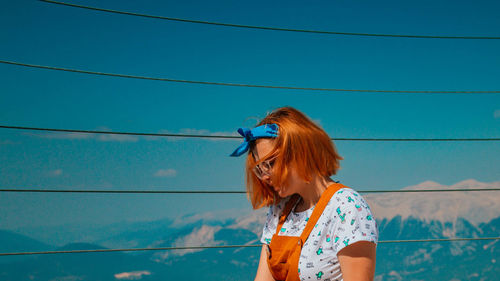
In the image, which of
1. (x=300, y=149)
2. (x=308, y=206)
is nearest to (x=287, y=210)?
(x=308, y=206)

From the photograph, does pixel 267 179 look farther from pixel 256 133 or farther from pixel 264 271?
pixel 264 271

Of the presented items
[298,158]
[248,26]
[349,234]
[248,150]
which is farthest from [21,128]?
A: [349,234]

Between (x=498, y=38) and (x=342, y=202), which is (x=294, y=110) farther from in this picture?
(x=498, y=38)

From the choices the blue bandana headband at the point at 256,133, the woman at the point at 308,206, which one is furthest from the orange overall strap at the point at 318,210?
the blue bandana headband at the point at 256,133

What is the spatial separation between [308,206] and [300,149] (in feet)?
0.41

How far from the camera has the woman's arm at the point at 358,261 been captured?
67 centimetres

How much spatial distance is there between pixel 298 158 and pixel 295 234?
146mm

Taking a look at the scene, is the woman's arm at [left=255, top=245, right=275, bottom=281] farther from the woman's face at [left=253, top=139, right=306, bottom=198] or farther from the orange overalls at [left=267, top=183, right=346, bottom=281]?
the woman's face at [left=253, top=139, right=306, bottom=198]

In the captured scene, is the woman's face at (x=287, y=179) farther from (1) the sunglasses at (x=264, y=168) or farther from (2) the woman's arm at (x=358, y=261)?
(2) the woman's arm at (x=358, y=261)

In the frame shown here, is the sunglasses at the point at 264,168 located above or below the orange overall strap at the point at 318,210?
above

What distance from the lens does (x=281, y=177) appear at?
0.75 meters

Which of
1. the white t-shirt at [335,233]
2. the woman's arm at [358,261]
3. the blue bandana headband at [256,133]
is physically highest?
the blue bandana headband at [256,133]

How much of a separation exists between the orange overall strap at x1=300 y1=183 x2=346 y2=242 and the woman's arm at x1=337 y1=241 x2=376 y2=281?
0.25ft

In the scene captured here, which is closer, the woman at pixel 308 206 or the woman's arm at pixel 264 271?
the woman at pixel 308 206
